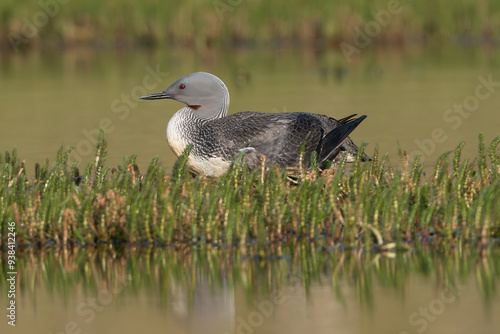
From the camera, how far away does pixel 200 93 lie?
998 centimetres

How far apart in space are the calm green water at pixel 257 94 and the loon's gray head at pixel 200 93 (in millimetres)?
1891

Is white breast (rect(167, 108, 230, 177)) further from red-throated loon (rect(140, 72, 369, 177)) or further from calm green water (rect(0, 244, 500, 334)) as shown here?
calm green water (rect(0, 244, 500, 334))

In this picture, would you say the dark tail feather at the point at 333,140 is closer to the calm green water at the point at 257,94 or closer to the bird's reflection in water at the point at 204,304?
the calm green water at the point at 257,94

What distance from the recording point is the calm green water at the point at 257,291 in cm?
597

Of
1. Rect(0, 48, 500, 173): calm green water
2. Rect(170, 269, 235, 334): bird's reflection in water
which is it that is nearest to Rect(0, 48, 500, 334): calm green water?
Rect(170, 269, 235, 334): bird's reflection in water

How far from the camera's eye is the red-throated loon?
365 inches

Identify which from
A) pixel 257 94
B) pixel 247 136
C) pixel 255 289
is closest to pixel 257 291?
pixel 255 289

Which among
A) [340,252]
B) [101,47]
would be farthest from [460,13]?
[340,252]

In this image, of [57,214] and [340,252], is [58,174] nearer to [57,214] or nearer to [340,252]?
[57,214]

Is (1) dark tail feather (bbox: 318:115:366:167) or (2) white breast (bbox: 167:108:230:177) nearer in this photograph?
(2) white breast (bbox: 167:108:230:177)

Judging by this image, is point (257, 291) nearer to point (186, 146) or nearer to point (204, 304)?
point (204, 304)

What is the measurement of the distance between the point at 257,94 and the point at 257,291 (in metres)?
11.6

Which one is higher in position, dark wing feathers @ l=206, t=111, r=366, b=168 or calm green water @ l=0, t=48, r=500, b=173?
calm green water @ l=0, t=48, r=500, b=173

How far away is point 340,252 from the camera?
24.4ft
